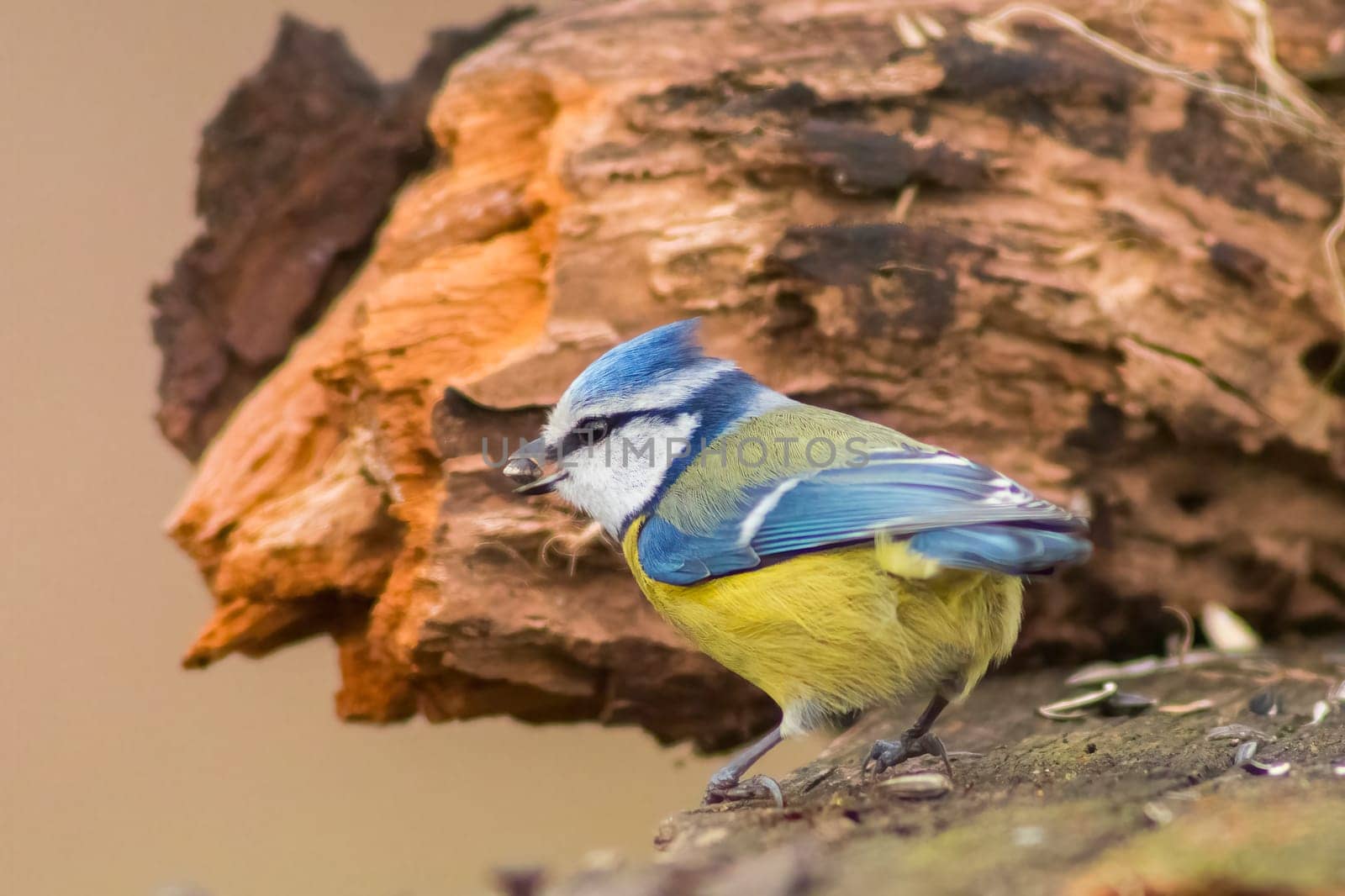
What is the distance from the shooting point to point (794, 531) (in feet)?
4.85

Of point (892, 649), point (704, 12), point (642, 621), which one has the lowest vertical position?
point (642, 621)

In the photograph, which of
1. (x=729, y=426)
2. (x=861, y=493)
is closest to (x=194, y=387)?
(x=729, y=426)

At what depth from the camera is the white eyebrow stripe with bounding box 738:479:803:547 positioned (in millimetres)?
1505

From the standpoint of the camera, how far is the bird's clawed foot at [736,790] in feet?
5.12

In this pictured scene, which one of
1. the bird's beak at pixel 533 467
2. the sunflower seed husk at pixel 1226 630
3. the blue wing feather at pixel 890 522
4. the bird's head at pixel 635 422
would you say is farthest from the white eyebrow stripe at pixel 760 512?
the sunflower seed husk at pixel 1226 630

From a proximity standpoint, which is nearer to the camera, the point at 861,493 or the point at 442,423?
the point at 861,493

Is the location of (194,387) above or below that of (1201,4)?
below

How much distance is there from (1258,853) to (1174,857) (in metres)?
0.07

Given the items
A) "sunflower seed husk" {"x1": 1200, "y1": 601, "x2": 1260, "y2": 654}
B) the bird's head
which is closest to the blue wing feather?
the bird's head

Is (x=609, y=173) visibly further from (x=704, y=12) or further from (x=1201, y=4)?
(x=1201, y=4)

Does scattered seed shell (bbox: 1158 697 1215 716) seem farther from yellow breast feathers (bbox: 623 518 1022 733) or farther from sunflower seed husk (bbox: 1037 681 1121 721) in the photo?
yellow breast feathers (bbox: 623 518 1022 733)

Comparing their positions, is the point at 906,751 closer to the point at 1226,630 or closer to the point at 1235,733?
the point at 1235,733

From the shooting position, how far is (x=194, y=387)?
222 cm

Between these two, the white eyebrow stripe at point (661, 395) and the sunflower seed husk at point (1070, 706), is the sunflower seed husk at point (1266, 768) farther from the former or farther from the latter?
the white eyebrow stripe at point (661, 395)
